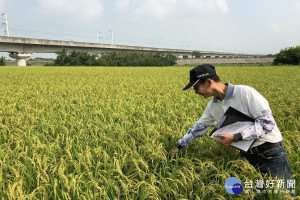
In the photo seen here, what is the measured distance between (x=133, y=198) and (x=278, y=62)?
156 ft

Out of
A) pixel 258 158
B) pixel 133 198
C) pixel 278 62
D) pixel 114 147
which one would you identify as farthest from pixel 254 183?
pixel 278 62

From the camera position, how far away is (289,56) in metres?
39.3

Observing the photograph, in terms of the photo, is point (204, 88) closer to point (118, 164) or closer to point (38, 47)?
point (118, 164)

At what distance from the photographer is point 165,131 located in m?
3.40

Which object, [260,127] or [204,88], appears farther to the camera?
[204,88]

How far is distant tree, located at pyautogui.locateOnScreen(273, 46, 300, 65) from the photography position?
126ft

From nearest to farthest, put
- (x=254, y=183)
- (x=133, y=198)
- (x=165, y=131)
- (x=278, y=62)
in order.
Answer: (x=133, y=198) → (x=254, y=183) → (x=165, y=131) → (x=278, y=62)

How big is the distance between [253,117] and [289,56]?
45.4m

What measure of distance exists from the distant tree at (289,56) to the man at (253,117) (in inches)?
1746

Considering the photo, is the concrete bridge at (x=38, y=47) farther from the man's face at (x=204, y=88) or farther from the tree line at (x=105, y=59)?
the man's face at (x=204, y=88)

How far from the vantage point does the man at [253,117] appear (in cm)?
195

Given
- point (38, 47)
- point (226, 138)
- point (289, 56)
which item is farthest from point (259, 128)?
point (289, 56)

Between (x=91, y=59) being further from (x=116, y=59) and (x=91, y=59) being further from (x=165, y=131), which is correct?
(x=165, y=131)

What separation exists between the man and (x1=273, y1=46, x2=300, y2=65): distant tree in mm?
44337
